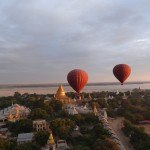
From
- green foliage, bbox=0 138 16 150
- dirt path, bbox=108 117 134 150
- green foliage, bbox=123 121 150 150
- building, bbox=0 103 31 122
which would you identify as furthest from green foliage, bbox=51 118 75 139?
building, bbox=0 103 31 122

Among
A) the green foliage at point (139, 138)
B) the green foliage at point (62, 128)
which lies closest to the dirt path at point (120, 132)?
the green foliage at point (139, 138)

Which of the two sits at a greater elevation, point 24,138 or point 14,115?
point 14,115

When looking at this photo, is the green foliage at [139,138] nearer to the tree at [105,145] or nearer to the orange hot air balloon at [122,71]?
the tree at [105,145]

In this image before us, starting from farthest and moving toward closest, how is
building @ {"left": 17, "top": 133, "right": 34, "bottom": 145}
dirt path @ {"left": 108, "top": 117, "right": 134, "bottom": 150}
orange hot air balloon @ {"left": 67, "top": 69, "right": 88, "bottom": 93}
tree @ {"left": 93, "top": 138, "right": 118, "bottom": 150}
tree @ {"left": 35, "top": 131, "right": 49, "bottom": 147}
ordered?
dirt path @ {"left": 108, "top": 117, "right": 134, "bottom": 150}
orange hot air balloon @ {"left": 67, "top": 69, "right": 88, "bottom": 93}
building @ {"left": 17, "top": 133, "right": 34, "bottom": 145}
tree @ {"left": 35, "top": 131, "right": 49, "bottom": 147}
tree @ {"left": 93, "top": 138, "right": 118, "bottom": 150}

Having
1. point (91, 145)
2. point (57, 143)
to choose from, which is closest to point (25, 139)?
point (57, 143)

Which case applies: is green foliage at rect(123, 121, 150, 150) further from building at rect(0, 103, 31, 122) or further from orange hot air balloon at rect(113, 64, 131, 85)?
building at rect(0, 103, 31, 122)

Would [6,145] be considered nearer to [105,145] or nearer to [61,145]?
[61,145]

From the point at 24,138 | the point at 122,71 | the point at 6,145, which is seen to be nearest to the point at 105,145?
the point at 6,145

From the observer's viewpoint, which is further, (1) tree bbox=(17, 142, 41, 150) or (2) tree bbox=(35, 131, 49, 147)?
(2) tree bbox=(35, 131, 49, 147)

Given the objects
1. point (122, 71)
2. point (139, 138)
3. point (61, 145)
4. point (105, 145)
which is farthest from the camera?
point (122, 71)
